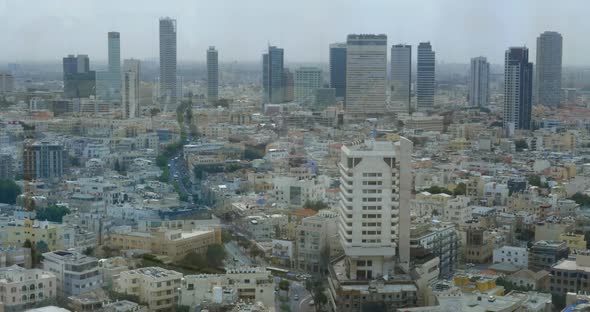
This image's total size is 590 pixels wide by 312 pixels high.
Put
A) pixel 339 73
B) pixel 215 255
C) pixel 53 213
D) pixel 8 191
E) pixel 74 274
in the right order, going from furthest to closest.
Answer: pixel 339 73
pixel 8 191
pixel 53 213
pixel 215 255
pixel 74 274

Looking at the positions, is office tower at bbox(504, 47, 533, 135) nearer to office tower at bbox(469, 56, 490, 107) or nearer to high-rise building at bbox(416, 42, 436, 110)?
office tower at bbox(469, 56, 490, 107)

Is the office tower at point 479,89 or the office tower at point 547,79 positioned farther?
the office tower at point 479,89

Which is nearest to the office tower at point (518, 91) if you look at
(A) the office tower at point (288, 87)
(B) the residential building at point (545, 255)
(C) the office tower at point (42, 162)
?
(A) the office tower at point (288, 87)

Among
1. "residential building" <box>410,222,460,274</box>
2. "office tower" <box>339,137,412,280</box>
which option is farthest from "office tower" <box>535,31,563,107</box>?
"office tower" <box>339,137,412,280</box>

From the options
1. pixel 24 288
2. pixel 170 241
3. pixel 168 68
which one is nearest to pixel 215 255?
pixel 170 241

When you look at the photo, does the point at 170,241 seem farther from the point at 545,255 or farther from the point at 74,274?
the point at 545,255

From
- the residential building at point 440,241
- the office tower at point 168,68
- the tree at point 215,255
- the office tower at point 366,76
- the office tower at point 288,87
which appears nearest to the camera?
the tree at point 215,255

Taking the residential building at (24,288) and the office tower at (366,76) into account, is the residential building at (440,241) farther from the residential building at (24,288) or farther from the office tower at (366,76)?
the office tower at (366,76)
